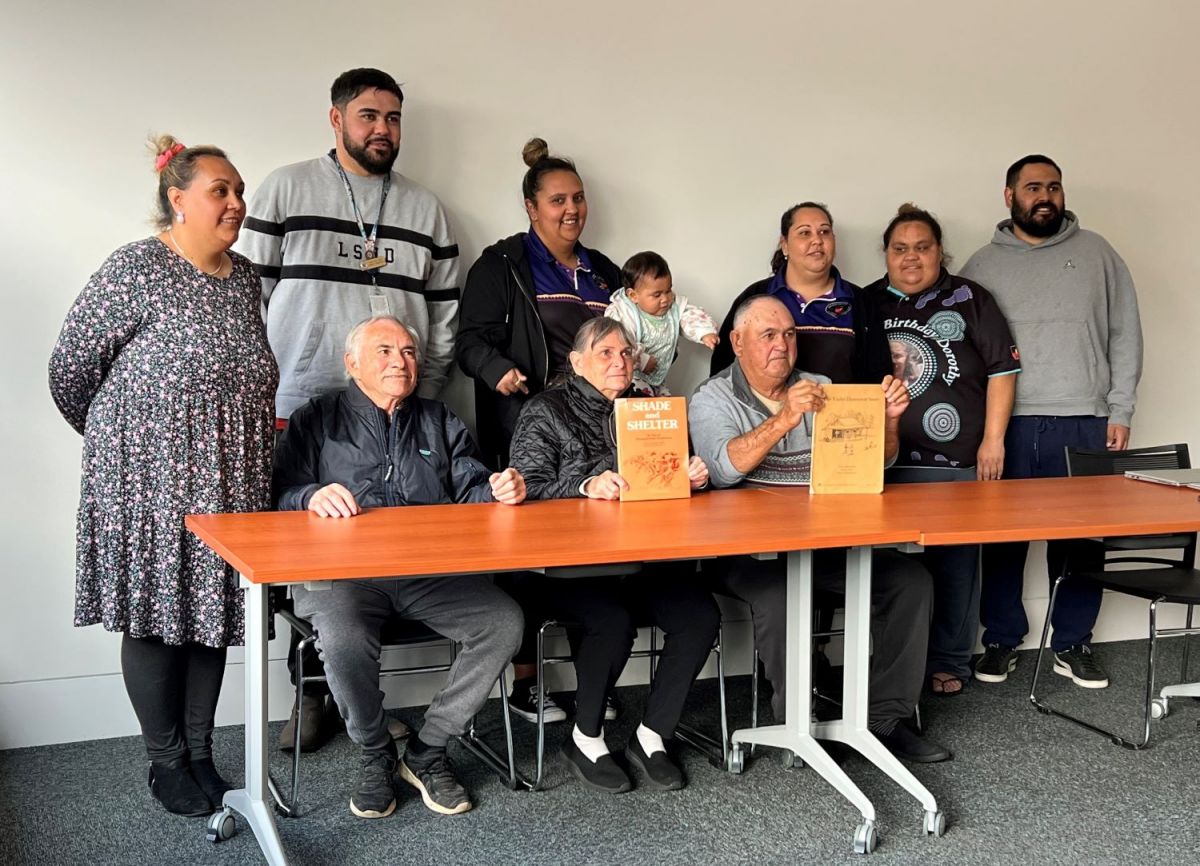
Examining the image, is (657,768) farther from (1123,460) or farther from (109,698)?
(1123,460)

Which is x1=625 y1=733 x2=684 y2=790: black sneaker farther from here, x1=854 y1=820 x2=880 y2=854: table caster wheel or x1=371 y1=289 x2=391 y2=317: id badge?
x1=371 y1=289 x2=391 y2=317: id badge

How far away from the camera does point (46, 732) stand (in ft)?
11.3

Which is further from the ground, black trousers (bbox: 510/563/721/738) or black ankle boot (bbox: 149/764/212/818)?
black trousers (bbox: 510/563/721/738)

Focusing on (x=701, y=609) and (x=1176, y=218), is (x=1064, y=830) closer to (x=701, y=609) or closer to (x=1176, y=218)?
(x=701, y=609)

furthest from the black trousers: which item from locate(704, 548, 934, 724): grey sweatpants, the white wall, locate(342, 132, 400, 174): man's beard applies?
locate(342, 132, 400, 174): man's beard

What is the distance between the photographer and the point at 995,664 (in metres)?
4.14

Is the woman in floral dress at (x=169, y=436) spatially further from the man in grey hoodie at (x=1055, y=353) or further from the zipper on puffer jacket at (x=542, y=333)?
the man in grey hoodie at (x=1055, y=353)

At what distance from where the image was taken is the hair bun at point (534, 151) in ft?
12.7

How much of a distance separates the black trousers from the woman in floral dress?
857 mm

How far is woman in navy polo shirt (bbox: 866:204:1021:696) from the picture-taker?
159 inches

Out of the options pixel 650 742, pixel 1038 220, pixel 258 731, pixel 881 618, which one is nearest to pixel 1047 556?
pixel 1038 220

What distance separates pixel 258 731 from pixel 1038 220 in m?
3.39

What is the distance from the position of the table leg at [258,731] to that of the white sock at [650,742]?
3.50 feet

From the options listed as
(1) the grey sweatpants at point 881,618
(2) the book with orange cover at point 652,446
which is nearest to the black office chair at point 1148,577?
(1) the grey sweatpants at point 881,618
